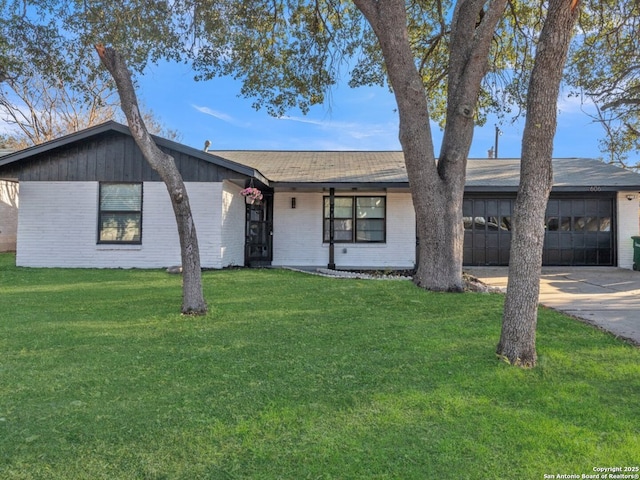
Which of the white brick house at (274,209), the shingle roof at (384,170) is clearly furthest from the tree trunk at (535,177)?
the shingle roof at (384,170)

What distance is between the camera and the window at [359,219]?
13.3 m

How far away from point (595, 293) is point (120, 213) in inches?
457

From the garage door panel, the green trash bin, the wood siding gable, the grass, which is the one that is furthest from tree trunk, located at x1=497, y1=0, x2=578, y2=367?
the green trash bin

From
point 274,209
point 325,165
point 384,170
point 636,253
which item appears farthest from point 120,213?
point 636,253

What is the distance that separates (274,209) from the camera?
1368 cm

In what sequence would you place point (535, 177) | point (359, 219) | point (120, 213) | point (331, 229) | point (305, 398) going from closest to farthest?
point (305, 398), point (535, 177), point (120, 213), point (331, 229), point (359, 219)

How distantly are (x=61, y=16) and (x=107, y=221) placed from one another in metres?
5.07

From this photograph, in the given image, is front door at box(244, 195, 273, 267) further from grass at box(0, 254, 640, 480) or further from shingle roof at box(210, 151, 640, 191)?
grass at box(0, 254, 640, 480)

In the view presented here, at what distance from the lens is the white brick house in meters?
11.1

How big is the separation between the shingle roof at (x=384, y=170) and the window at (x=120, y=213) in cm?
388

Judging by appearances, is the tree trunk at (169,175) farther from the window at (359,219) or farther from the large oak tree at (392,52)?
the window at (359,219)

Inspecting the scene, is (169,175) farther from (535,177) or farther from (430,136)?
(430,136)

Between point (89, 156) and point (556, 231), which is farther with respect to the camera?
point (556, 231)

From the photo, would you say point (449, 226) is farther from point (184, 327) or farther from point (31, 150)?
point (31, 150)
